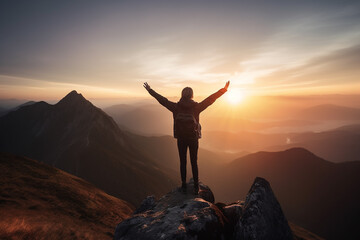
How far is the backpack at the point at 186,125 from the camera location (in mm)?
7035

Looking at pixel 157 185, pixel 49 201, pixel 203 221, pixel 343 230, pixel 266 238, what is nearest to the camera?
pixel 203 221

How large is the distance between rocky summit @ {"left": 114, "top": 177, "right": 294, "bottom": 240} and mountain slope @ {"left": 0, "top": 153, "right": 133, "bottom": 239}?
7603 millimetres

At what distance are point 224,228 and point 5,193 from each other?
22.9 metres

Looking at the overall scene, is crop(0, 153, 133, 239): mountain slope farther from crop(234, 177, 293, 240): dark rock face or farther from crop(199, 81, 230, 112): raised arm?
crop(199, 81, 230, 112): raised arm

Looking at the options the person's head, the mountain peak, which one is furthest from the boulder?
the mountain peak

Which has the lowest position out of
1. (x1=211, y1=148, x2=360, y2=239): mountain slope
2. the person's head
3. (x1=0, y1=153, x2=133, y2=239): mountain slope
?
(x1=211, y1=148, x2=360, y2=239): mountain slope

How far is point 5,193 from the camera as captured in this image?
58.8 feet

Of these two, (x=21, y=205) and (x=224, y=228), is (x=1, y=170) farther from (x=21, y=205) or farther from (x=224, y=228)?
(x=224, y=228)

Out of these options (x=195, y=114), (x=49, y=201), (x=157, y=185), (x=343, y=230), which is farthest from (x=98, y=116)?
(x=343, y=230)

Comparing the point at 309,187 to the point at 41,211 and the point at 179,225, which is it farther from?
the point at 179,225

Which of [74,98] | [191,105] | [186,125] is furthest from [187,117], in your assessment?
[74,98]

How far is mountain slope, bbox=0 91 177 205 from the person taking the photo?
290ft

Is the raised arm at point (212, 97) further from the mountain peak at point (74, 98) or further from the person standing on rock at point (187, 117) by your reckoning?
the mountain peak at point (74, 98)

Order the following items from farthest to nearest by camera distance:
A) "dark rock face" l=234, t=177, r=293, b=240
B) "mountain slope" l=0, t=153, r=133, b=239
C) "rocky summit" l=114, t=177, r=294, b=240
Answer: "mountain slope" l=0, t=153, r=133, b=239, "dark rock face" l=234, t=177, r=293, b=240, "rocky summit" l=114, t=177, r=294, b=240
